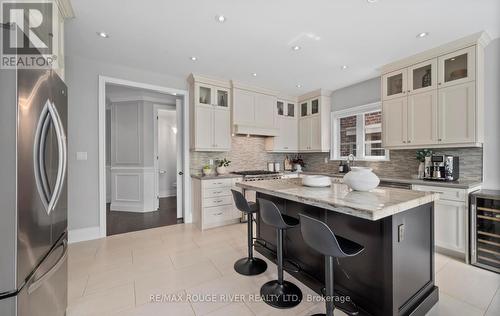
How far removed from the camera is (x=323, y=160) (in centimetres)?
493

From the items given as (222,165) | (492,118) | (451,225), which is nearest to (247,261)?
(222,165)

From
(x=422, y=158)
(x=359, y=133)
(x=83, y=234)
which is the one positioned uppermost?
(x=359, y=133)

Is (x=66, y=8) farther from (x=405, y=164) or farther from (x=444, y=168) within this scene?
(x=405, y=164)

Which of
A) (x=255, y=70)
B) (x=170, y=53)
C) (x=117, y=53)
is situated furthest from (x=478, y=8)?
(x=117, y=53)

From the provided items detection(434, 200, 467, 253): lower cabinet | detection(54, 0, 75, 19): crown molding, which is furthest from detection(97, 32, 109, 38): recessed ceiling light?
detection(434, 200, 467, 253): lower cabinet

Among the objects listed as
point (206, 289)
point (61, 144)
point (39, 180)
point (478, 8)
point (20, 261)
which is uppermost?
point (478, 8)

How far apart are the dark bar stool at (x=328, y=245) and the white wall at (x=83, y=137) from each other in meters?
3.28

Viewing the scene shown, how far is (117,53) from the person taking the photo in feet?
9.74

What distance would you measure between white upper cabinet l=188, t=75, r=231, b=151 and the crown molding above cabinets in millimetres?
2723

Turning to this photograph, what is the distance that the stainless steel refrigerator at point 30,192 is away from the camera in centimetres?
95

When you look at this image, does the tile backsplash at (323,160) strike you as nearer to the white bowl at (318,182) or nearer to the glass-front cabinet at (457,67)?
the glass-front cabinet at (457,67)

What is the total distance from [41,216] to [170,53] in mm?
2543

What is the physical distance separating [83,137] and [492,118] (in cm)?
552

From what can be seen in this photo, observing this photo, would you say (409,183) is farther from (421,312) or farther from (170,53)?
(170,53)
